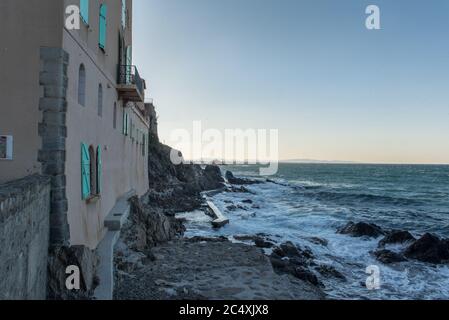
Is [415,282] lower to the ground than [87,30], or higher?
lower

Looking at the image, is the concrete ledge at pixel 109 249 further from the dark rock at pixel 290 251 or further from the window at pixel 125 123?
the dark rock at pixel 290 251

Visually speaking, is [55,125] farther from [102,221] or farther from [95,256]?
[102,221]

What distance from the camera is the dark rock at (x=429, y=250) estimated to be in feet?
54.8

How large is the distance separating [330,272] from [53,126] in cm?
1159

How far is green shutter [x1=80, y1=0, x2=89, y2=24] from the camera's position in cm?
847

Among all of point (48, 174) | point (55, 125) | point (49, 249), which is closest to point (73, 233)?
point (49, 249)

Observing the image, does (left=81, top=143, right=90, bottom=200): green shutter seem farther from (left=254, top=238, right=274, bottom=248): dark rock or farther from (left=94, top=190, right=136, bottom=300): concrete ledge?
(left=254, top=238, right=274, bottom=248): dark rock

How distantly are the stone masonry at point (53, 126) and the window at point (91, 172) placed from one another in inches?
62.0

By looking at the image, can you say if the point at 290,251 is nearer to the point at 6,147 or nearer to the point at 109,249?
the point at 109,249

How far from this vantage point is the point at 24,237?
5.51 meters

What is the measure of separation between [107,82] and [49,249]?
6.63m

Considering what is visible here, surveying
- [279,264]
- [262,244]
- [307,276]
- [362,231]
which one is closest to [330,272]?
[307,276]

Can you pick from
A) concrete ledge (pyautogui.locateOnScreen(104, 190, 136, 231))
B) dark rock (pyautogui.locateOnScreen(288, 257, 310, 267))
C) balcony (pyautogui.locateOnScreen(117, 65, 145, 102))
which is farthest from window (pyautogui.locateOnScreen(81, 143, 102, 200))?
dark rock (pyautogui.locateOnScreen(288, 257, 310, 267))

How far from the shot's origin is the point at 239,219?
26.0m
